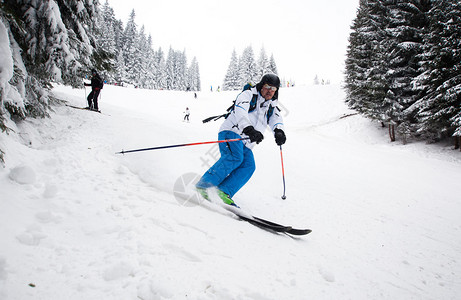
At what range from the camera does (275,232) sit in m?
2.96

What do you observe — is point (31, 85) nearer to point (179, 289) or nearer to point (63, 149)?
point (63, 149)

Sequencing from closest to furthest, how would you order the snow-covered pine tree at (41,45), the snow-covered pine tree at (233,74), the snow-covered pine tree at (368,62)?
1. the snow-covered pine tree at (41,45)
2. the snow-covered pine tree at (368,62)
3. the snow-covered pine tree at (233,74)

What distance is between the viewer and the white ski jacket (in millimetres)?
3398

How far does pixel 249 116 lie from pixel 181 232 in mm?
2178

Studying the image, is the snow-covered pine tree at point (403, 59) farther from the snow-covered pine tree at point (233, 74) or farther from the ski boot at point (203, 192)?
the snow-covered pine tree at point (233, 74)

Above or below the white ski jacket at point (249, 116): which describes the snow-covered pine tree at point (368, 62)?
above

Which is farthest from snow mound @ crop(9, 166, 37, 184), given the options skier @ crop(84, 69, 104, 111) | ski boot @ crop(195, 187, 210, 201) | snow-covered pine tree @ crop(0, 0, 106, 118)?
skier @ crop(84, 69, 104, 111)

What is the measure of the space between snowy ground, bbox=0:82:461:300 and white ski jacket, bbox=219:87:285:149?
1.40m

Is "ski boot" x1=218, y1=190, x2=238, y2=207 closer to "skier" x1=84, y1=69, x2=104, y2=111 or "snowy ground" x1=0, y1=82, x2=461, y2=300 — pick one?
"snowy ground" x1=0, y1=82, x2=461, y2=300

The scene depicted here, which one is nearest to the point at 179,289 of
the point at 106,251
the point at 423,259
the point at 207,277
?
the point at 207,277

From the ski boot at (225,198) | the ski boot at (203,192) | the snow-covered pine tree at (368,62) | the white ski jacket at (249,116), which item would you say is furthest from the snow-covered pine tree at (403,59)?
the ski boot at (203,192)

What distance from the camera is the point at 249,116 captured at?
144 inches

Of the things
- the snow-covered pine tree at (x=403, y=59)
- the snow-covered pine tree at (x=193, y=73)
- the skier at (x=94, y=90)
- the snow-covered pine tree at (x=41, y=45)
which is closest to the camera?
the snow-covered pine tree at (x=41, y=45)

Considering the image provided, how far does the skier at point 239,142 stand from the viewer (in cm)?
343
